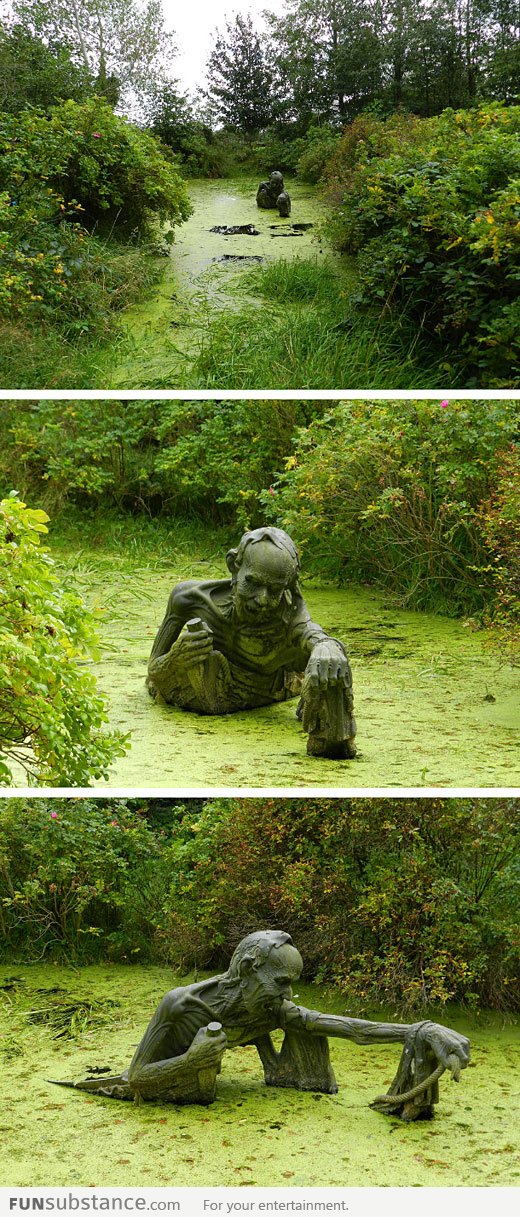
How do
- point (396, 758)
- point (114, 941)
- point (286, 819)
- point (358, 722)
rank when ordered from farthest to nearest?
point (114, 941) < point (286, 819) < point (358, 722) < point (396, 758)

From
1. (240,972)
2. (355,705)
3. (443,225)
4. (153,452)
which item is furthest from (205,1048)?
(443,225)

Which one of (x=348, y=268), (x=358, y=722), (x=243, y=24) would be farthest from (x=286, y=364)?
(x=358, y=722)

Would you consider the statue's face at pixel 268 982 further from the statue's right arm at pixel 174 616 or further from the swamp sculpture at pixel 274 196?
the swamp sculpture at pixel 274 196

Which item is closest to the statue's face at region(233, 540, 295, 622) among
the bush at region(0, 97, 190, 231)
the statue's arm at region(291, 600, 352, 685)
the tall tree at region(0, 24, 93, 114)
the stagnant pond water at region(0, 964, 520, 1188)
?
the statue's arm at region(291, 600, 352, 685)

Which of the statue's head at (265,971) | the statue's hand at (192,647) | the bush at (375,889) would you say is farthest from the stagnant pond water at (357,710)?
the bush at (375,889)

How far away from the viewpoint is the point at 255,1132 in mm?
4359

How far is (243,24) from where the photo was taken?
5.54 meters

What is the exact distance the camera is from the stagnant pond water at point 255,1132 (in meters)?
4.12

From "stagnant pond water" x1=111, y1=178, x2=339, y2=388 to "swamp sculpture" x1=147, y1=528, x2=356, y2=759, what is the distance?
6.92ft

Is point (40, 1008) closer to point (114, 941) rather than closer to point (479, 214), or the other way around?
point (114, 941)

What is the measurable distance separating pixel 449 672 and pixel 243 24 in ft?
10.8

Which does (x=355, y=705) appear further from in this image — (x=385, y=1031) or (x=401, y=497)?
(x=385, y=1031)

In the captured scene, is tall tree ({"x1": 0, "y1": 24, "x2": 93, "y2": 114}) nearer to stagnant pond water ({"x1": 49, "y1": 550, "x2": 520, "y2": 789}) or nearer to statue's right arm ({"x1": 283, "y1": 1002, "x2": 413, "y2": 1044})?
stagnant pond water ({"x1": 49, "y1": 550, "x2": 520, "y2": 789})

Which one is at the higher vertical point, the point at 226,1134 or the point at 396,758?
the point at 396,758
